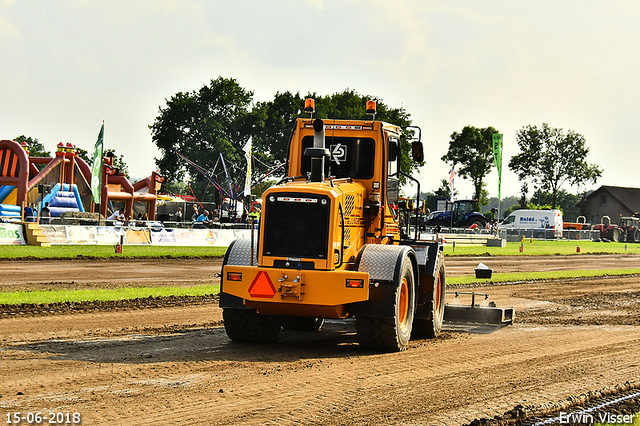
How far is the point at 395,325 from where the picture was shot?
30.3ft

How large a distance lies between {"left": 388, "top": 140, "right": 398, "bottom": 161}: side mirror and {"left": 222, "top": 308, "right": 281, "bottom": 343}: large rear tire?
310 cm

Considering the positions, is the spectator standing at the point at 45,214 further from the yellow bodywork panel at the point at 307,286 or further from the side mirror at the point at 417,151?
the yellow bodywork panel at the point at 307,286

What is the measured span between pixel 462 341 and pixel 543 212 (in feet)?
188

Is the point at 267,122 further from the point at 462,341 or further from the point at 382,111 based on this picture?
the point at 462,341

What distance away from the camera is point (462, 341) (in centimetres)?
1091

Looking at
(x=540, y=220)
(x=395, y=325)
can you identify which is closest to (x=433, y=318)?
(x=395, y=325)

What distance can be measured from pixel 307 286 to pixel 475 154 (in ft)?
245

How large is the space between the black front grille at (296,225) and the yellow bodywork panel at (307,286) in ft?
0.91

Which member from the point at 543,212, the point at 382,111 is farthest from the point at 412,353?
the point at 382,111

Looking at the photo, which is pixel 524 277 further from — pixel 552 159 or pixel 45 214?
pixel 552 159

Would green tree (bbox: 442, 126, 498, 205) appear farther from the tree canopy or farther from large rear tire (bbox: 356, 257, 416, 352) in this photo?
large rear tire (bbox: 356, 257, 416, 352)

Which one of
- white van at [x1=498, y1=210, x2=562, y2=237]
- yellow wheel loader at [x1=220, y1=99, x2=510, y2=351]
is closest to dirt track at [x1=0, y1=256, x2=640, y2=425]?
yellow wheel loader at [x1=220, y1=99, x2=510, y2=351]

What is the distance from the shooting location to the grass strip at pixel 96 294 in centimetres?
1392

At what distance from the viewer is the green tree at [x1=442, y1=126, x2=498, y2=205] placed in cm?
8025
